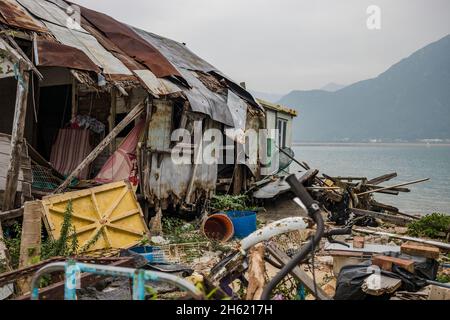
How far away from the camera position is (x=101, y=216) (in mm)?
7348

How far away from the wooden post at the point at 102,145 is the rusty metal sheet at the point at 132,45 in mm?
1418

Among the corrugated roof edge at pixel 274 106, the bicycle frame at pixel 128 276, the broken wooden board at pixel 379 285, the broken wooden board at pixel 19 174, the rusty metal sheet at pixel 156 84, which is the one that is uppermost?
the corrugated roof edge at pixel 274 106

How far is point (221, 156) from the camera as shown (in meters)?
12.1

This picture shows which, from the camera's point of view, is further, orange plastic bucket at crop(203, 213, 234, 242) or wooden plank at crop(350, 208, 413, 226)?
wooden plank at crop(350, 208, 413, 226)

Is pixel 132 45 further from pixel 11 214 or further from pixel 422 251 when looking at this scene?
pixel 422 251

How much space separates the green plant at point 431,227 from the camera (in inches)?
406

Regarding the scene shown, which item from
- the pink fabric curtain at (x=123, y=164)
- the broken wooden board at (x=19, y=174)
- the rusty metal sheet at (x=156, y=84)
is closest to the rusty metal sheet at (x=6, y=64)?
the broken wooden board at (x=19, y=174)

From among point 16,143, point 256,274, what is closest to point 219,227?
point 16,143

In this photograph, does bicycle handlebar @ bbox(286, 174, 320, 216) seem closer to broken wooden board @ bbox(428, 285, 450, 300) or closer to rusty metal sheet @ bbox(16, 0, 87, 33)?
broken wooden board @ bbox(428, 285, 450, 300)

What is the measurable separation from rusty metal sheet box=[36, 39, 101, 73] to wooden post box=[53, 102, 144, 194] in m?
1.23

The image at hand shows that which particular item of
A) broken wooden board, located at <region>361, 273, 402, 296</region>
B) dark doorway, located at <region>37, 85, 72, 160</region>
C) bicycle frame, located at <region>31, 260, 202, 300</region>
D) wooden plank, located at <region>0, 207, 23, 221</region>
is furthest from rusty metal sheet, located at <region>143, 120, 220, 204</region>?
bicycle frame, located at <region>31, 260, 202, 300</region>

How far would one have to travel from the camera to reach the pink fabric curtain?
9.07m

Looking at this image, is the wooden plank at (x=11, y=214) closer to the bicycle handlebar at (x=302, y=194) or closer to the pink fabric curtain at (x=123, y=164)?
the pink fabric curtain at (x=123, y=164)
